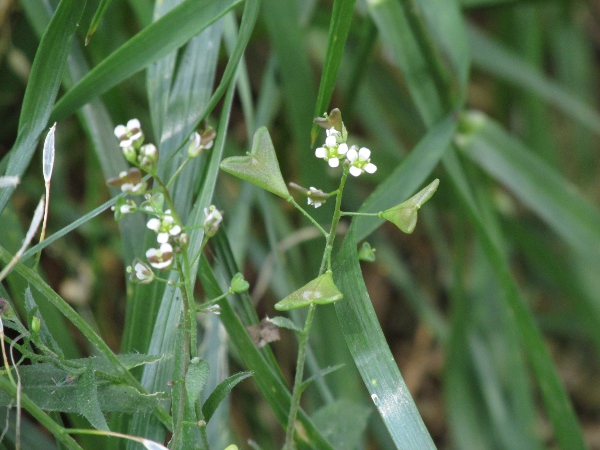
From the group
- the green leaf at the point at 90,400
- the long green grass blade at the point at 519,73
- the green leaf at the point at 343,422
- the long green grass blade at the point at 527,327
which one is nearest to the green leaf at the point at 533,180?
the long green grass blade at the point at 527,327

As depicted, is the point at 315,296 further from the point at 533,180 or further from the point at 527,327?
the point at 533,180

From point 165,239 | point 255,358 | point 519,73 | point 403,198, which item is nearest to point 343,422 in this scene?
point 255,358

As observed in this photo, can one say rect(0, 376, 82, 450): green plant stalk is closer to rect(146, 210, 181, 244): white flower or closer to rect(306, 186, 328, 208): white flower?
rect(146, 210, 181, 244): white flower

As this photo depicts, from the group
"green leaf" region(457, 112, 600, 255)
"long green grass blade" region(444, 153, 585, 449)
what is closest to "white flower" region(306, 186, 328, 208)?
"long green grass blade" region(444, 153, 585, 449)

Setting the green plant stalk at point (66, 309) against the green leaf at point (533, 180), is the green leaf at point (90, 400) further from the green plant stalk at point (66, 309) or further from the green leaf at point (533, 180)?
the green leaf at point (533, 180)

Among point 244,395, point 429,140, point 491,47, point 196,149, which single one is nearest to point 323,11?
point 491,47

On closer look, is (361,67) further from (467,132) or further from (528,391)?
(528,391)
